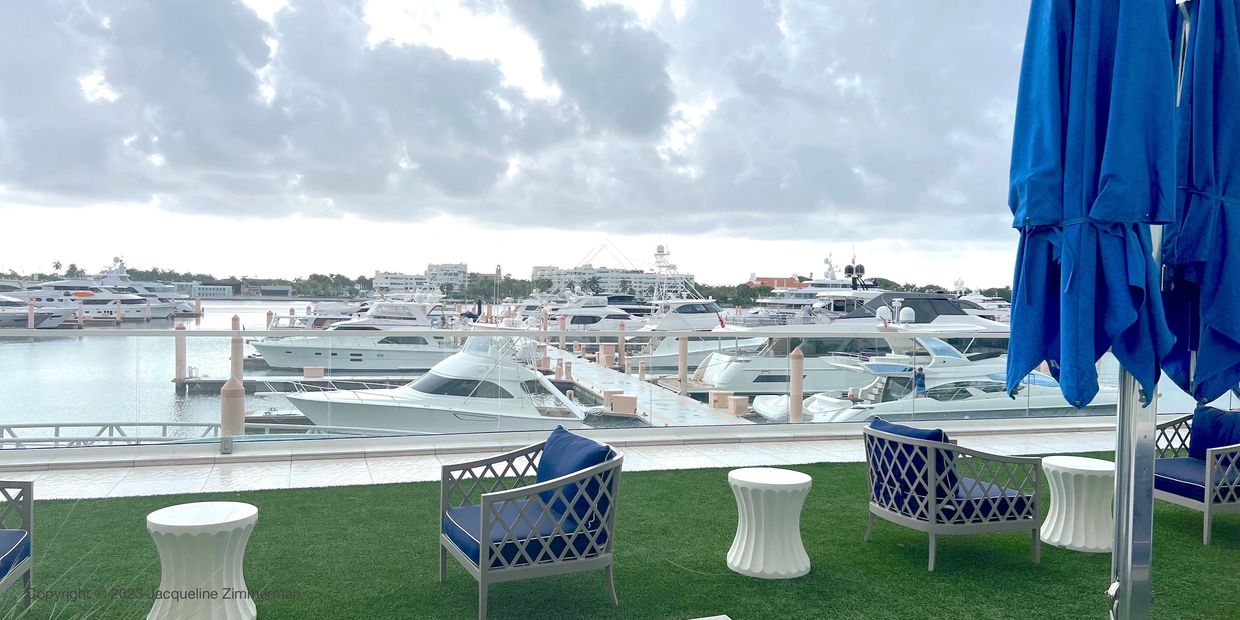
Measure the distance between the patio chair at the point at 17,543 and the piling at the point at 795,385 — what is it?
6662mm

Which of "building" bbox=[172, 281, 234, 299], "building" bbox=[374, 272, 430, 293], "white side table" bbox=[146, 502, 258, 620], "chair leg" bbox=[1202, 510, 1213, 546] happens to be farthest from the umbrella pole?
"building" bbox=[374, 272, 430, 293]

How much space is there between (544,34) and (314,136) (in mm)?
23871

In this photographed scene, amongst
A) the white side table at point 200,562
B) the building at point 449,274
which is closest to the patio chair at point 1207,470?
the white side table at point 200,562

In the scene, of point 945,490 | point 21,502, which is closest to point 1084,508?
point 945,490

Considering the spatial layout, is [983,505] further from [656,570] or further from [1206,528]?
[656,570]

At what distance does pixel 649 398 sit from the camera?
8.57 m

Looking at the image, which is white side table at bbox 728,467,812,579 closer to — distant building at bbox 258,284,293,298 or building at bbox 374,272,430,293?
distant building at bbox 258,284,293,298

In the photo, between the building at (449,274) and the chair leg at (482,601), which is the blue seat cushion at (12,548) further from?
the building at (449,274)

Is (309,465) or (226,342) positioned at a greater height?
(226,342)

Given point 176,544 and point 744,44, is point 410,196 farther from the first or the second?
point 176,544

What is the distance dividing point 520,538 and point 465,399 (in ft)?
14.5

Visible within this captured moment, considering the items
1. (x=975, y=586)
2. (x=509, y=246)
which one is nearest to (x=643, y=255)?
(x=509, y=246)

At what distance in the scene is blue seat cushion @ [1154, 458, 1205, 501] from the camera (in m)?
5.04

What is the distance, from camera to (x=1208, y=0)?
262 centimetres
